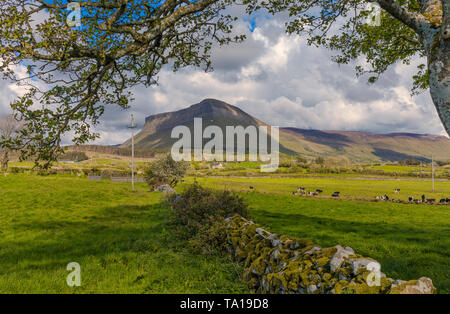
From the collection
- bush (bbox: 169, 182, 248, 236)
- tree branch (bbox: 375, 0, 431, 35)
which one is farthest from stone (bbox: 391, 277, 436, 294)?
bush (bbox: 169, 182, 248, 236)

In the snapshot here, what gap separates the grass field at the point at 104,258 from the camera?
639 cm

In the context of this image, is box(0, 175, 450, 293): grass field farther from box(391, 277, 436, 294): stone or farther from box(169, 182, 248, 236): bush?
box(391, 277, 436, 294): stone

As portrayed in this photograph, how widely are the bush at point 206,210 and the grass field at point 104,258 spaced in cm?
105

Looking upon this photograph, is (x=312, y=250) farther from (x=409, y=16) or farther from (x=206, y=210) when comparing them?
(x=206, y=210)

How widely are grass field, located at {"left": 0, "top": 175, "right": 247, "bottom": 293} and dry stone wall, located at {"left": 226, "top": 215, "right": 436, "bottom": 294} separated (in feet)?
2.28

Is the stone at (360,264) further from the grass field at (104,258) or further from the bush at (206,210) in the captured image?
the bush at (206,210)

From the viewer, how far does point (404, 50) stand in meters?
12.3

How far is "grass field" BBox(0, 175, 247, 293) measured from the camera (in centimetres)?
639

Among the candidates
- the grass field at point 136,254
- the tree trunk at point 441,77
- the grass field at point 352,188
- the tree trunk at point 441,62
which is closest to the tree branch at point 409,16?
the tree trunk at point 441,62

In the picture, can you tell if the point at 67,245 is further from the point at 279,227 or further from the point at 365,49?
the point at 365,49

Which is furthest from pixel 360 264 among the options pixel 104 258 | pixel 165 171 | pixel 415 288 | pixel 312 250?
pixel 165 171

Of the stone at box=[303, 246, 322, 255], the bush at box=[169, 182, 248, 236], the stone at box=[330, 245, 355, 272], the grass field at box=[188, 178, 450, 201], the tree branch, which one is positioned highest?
the tree branch

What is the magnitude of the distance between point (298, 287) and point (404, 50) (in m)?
13.9
